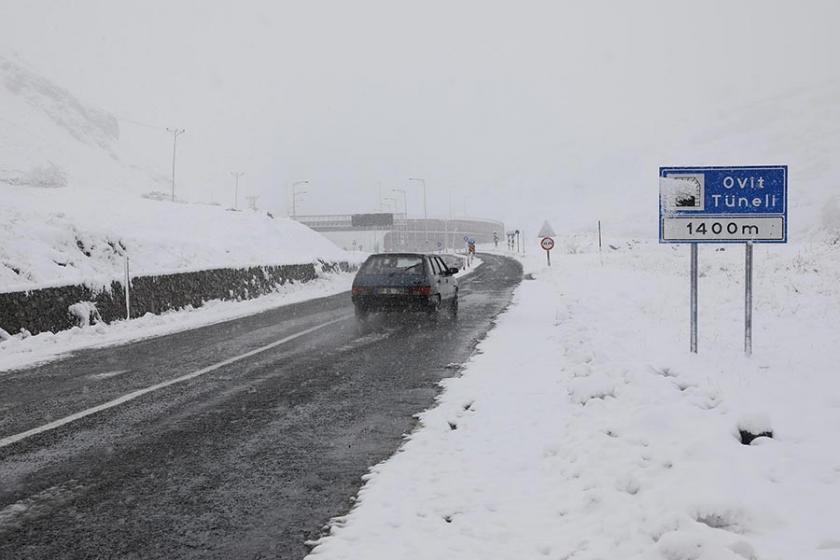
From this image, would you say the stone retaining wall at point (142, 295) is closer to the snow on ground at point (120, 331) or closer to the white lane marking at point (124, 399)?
the snow on ground at point (120, 331)

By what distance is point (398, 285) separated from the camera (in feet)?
45.5

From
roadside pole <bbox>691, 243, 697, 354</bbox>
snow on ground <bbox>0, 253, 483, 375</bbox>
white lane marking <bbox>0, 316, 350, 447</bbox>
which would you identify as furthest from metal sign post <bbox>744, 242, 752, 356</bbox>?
snow on ground <bbox>0, 253, 483, 375</bbox>

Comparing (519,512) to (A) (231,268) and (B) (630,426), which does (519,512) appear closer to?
(B) (630,426)

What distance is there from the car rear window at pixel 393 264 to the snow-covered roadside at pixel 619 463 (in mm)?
5330

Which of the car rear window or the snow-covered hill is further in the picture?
the snow-covered hill

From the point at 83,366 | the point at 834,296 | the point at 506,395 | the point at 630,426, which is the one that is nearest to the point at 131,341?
the point at 83,366

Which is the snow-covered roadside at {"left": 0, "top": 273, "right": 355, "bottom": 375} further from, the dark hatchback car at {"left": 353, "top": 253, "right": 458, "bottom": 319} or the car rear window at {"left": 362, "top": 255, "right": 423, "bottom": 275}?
the car rear window at {"left": 362, "top": 255, "right": 423, "bottom": 275}

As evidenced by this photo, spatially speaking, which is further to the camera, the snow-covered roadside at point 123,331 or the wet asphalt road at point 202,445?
the snow-covered roadside at point 123,331

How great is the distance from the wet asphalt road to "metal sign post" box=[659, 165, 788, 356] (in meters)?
3.38

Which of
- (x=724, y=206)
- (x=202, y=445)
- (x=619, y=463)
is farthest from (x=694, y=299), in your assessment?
(x=202, y=445)

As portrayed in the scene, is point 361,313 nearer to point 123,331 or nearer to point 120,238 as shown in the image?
point 123,331

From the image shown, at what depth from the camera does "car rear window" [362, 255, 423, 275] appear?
14.1m

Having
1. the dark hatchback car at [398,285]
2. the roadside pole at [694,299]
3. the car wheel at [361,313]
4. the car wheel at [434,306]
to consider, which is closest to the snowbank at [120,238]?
the car wheel at [361,313]

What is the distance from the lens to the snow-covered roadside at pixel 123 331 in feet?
34.3
